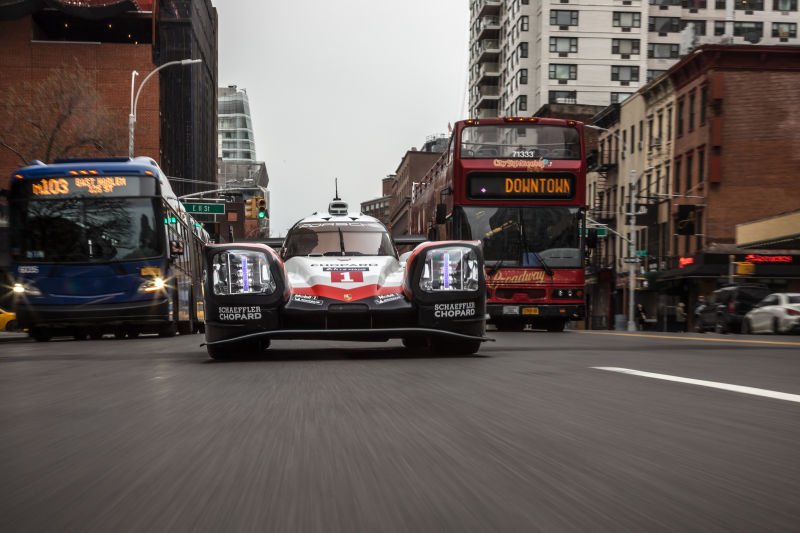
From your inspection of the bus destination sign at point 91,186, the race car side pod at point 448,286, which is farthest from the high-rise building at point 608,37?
the race car side pod at point 448,286

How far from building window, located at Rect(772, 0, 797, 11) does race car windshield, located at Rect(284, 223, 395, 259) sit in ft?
297

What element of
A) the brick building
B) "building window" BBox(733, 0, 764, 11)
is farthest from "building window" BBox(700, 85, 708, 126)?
"building window" BBox(733, 0, 764, 11)

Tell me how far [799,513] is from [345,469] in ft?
5.05

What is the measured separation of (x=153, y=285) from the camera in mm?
21156

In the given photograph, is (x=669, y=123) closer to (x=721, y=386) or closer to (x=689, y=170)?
(x=689, y=170)

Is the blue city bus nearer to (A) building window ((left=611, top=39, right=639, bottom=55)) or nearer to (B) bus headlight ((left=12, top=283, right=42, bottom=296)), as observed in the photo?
(B) bus headlight ((left=12, top=283, right=42, bottom=296))

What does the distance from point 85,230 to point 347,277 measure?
12.3 m

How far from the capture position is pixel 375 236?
11703 mm

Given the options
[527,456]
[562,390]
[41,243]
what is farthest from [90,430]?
[41,243]

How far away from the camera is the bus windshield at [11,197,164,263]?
2094 centimetres

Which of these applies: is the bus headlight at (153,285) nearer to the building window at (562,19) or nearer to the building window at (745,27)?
the building window at (562,19)

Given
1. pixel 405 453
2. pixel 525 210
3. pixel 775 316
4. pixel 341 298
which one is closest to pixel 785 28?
pixel 775 316

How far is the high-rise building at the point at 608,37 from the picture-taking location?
307 ft

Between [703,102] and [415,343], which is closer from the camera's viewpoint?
[415,343]
